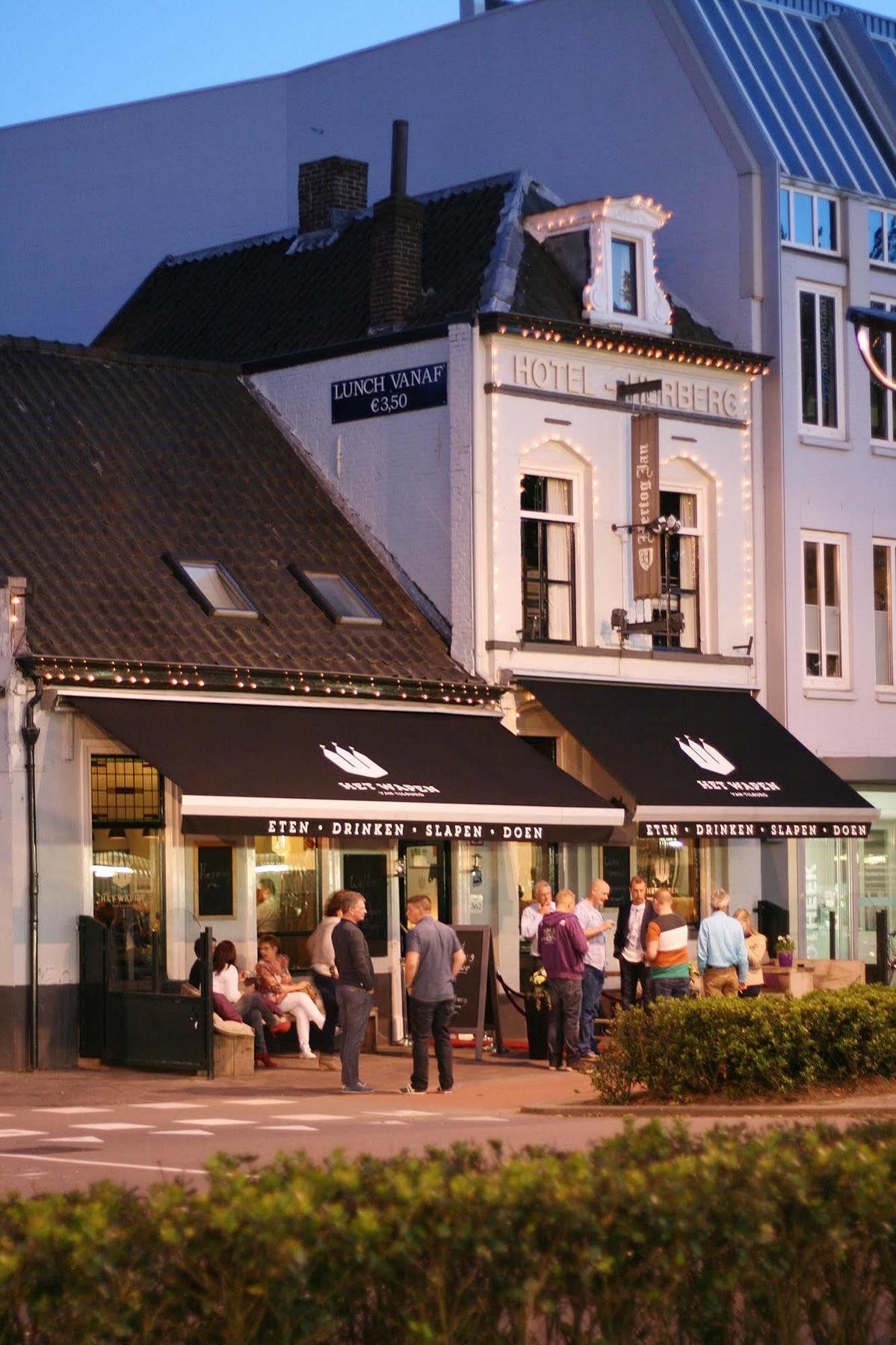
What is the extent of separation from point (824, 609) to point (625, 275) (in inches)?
204

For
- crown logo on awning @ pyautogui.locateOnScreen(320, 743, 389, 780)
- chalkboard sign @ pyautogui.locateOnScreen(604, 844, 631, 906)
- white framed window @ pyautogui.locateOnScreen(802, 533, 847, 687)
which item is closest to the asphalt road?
crown logo on awning @ pyautogui.locateOnScreen(320, 743, 389, 780)

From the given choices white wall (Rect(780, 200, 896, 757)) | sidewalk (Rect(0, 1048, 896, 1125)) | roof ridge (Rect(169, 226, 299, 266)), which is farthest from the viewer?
roof ridge (Rect(169, 226, 299, 266))

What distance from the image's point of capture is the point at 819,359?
30625 millimetres

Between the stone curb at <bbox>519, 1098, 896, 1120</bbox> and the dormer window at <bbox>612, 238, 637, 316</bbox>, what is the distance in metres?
13.0

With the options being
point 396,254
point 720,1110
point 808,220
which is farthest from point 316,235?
point 720,1110

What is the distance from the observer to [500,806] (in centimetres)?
2394

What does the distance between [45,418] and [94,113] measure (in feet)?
52.8

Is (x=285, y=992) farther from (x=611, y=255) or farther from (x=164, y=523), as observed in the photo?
(x=611, y=255)

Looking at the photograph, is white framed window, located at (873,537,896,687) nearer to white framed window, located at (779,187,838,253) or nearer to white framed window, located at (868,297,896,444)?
white framed window, located at (868,297,896,444)

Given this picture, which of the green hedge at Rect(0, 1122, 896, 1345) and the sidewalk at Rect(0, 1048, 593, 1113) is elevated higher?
the green hedge at Rect(0, 1122, 896, 1345)

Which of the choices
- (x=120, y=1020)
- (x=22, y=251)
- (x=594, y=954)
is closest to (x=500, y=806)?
(x=594, y=954)

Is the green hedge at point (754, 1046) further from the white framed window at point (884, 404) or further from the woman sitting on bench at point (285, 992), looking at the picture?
the white framed window at point (884, 404)

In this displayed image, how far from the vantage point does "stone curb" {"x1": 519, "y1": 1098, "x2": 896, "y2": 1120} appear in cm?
1655

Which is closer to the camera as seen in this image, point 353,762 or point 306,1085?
point 306,1085
